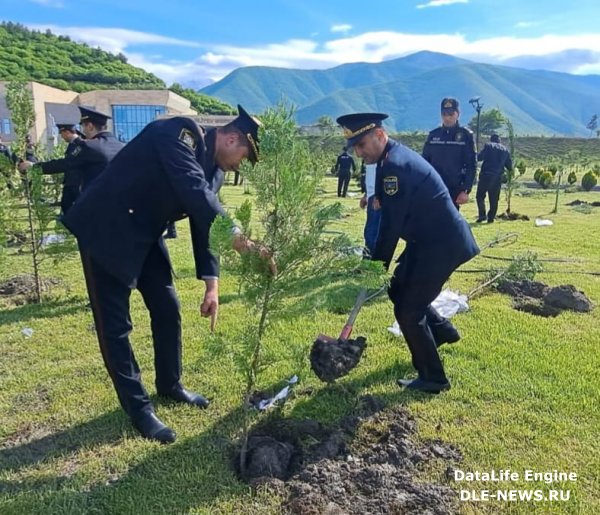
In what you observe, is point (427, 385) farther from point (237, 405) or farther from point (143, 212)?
point (143, 212)

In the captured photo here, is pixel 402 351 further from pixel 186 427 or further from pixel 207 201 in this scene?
pixel 207 201

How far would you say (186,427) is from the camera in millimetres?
3293

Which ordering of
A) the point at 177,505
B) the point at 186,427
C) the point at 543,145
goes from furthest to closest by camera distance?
the point at 543,145, the point at 186,427, the point at 177,505

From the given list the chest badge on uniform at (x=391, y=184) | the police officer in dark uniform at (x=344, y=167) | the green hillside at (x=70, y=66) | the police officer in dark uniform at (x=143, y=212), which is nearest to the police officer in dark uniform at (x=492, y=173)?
the police officer in dark uniform at (x=344, y=167)

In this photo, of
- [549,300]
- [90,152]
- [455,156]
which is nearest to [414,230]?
[549,300]

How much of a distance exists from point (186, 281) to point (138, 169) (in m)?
4.14

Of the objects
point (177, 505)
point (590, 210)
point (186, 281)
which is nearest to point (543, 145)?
point (590, 210)

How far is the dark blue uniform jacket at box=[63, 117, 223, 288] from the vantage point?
2887 mm

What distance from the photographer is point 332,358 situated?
362 centimetres

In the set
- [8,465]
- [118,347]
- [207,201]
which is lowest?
[8,465]

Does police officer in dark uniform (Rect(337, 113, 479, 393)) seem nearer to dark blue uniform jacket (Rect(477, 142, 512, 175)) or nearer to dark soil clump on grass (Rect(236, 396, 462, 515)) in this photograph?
dark soil clump on grass (Rect(236, 396, 462, 515))

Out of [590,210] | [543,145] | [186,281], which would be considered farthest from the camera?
[543,145]

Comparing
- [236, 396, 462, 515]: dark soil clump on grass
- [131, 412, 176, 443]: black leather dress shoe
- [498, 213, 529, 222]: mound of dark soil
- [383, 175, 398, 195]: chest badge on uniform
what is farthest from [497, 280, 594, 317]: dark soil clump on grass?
[498, 213, 529, 222]: mound of dark soil

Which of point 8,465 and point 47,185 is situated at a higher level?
point 47,185
